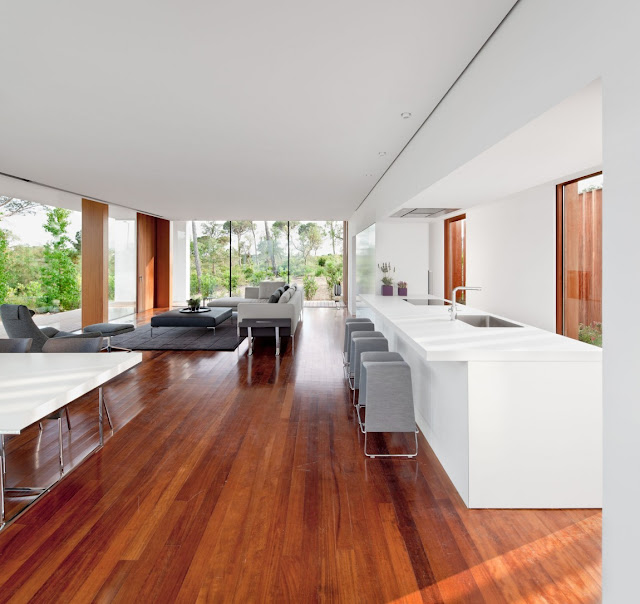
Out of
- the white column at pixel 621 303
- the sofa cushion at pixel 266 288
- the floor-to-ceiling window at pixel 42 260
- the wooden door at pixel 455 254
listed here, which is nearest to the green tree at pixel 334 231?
the sofa cushion at pixel 266 288

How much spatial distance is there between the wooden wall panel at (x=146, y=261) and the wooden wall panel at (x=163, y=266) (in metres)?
0.14

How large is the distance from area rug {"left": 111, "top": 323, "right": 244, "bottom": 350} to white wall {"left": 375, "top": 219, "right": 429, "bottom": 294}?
2786 mm

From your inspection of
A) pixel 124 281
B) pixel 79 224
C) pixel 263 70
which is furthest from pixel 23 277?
pixel 263 70

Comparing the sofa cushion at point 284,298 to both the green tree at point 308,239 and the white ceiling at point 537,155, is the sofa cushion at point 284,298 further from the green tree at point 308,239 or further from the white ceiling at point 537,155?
the green tree at point 308,239

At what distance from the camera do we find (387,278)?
617 centimetres

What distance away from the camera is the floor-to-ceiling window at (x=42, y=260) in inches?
328

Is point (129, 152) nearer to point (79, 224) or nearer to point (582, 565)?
point (582, 565)

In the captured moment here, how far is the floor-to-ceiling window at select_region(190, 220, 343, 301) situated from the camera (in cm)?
1405

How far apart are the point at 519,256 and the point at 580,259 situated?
88cm

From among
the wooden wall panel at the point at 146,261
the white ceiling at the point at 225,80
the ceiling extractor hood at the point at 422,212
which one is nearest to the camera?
the white ceiling at the point at 225,80

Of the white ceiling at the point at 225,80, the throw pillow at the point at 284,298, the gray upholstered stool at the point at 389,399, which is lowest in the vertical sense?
the gray upholstered stool at the point at 389,399

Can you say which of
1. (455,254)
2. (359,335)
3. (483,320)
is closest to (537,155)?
(483,320)

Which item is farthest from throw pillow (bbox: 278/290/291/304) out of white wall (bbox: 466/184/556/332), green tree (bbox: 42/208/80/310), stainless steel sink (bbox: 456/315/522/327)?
green tree (bbox: 42/208/80/310)

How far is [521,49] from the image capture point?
1962 millimetres
